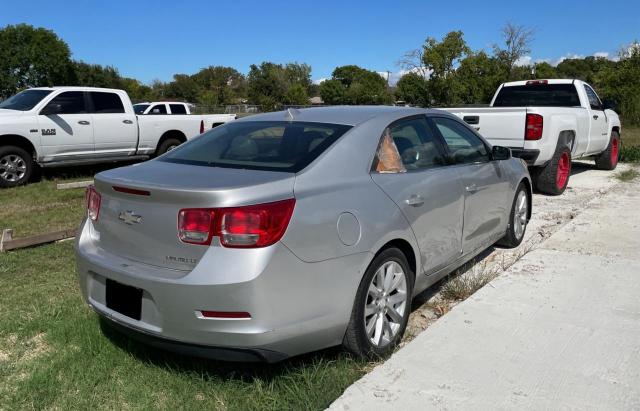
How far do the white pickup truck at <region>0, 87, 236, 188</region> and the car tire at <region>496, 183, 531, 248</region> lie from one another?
8232 mm

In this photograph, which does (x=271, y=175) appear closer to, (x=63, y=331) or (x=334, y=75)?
(x=63, y=331)

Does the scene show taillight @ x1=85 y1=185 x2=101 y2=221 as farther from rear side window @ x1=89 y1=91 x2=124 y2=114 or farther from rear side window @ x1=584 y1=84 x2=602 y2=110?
rear side window @ x1=584 y1=84 x2=602 y2=110

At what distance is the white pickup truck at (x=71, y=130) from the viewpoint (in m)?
9.74

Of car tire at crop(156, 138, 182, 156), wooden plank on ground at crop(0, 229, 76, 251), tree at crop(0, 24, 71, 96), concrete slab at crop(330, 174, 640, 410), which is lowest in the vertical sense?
concrete slab at crop(330, 174, 640, 410)

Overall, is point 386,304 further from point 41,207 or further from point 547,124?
point 41,207

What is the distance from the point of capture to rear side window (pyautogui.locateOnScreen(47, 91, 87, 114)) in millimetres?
10336

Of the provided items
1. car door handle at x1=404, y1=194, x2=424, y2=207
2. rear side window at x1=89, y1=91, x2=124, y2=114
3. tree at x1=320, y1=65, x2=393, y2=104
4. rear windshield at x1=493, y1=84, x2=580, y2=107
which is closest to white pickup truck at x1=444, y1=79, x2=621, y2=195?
rear windshield at x1=493, y1=84, x2=580, y2=107

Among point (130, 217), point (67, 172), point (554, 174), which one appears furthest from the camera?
point (67, 172)

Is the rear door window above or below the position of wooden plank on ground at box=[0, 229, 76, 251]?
above

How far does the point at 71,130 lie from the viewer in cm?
1036

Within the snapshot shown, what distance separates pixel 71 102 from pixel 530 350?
32.4 feet

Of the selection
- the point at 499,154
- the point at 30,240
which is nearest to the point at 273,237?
the point at 499,154

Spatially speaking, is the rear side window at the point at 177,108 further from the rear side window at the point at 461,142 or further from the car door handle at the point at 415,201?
the car door handle at the point at 415,201

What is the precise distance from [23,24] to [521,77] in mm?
61992
